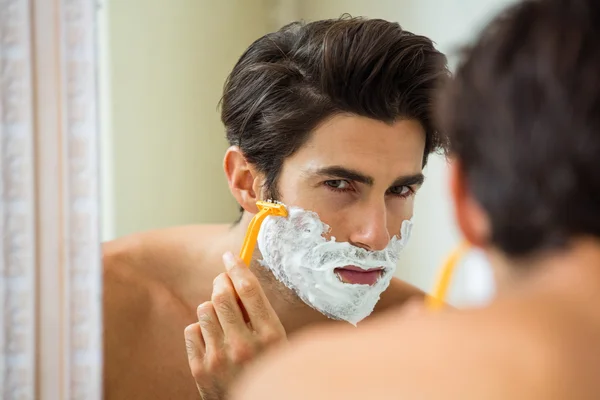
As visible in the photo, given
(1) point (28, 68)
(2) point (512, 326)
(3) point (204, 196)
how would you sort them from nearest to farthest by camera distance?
1. (2) point (512, 326)
2. (1) point (28, 68)
3. (3) point (204, 196)

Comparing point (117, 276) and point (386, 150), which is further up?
point (386, 150)

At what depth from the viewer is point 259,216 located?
3.50 feet

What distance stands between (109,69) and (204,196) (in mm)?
286

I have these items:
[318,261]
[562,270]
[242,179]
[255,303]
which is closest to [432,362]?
[562,270]

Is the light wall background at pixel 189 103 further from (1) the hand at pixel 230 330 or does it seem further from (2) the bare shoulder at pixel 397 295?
(1) the hand at pixel 230 330

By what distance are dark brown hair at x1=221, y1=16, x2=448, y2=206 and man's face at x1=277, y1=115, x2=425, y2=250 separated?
20mm

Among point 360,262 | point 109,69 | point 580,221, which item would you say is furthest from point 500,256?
point 109,69

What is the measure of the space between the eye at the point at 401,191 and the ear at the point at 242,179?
0.67ft

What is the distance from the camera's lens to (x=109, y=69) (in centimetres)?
104

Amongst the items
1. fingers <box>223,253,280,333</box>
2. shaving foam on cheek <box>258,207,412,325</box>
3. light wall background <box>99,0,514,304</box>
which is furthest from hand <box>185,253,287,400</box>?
light wall background <box>99,0,514,304</box>

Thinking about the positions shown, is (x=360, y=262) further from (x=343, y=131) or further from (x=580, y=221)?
(x=580, y=221)

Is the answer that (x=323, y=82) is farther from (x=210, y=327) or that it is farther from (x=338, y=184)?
(x=210, y=327)

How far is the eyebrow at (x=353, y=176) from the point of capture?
1.03 m

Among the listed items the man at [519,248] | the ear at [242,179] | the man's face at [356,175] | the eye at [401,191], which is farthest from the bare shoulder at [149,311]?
the man at [519,248]
